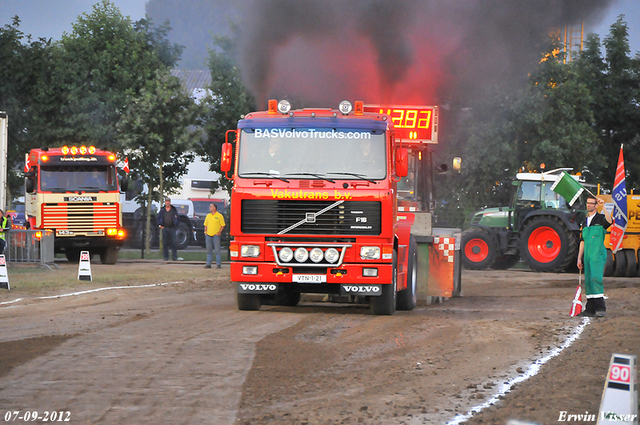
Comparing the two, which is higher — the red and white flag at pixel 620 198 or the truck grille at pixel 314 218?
the red and white flag at pixel 620 198

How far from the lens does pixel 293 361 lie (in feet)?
27.6

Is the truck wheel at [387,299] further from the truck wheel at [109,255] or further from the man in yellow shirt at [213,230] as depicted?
the truck wheel at [109,255]

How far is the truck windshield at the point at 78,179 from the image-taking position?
78.4 ft

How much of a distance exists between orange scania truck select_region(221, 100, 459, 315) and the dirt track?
64 cm

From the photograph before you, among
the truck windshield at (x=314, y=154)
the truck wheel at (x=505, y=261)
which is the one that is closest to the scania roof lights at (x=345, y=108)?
the truck windshield at (x=314, y=154)

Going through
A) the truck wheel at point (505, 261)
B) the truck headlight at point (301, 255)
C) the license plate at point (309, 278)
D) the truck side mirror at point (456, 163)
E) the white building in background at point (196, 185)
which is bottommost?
the truck wheel at point (505, 261)

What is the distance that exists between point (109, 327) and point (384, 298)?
12.8 ft

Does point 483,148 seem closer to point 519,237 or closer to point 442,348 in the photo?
point 519,237

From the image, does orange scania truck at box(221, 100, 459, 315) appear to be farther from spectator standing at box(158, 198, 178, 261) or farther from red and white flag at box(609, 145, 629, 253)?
spectator standing at box(158, 198, 178, 261)

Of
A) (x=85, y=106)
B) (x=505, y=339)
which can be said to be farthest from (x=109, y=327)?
(x=85, y=106)

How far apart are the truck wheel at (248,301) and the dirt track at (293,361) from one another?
0.18m

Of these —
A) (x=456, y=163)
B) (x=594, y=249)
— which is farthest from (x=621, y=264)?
(x=594, y=249)

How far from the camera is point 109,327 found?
10.7 meters

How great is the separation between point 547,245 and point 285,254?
13.9 metres
